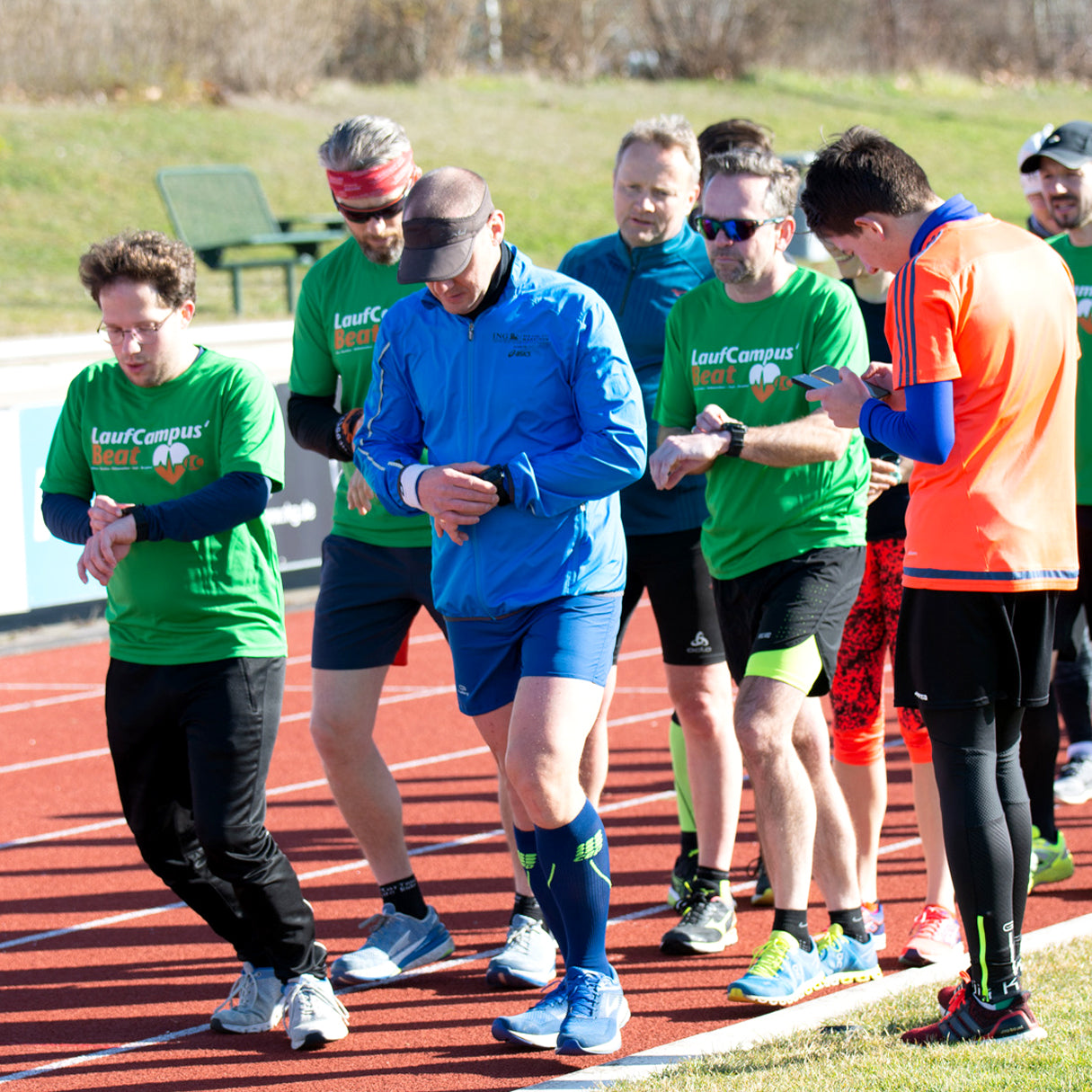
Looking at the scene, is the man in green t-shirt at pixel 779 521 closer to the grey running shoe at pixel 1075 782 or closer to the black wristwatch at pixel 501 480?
the black wristwatch at pixel 501 480

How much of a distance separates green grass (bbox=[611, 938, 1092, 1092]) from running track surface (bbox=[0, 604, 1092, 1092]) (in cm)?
44

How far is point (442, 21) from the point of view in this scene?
108 ft

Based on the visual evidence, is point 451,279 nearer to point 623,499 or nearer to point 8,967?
point 623,499

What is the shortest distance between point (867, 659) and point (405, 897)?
5.47 ft

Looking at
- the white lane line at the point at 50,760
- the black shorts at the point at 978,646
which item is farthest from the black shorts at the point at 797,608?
the white lane line at the point at 50,760

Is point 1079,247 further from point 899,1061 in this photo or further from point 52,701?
point 52,701

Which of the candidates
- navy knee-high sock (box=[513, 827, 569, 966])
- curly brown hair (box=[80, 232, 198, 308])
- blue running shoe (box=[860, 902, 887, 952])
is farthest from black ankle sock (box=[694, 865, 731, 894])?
curly brown hair (box=[80, 232, 198, 308])

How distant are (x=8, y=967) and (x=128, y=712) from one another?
52.4 inches

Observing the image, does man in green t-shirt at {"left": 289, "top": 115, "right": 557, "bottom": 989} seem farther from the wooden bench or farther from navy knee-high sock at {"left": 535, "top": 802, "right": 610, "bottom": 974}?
the wooden bench

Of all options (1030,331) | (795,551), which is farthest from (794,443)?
(1030,331)

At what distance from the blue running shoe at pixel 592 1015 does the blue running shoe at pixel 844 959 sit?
67cm

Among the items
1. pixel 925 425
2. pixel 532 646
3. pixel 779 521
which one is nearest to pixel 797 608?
pixel 779 521

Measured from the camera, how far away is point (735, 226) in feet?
15.2

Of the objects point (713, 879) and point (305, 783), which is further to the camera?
point (305, 783)
